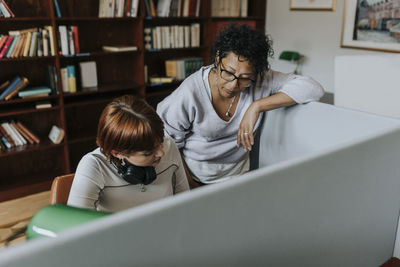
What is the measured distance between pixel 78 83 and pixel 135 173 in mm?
2304

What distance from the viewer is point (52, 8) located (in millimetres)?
2748

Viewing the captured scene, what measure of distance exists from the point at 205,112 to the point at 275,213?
856mm

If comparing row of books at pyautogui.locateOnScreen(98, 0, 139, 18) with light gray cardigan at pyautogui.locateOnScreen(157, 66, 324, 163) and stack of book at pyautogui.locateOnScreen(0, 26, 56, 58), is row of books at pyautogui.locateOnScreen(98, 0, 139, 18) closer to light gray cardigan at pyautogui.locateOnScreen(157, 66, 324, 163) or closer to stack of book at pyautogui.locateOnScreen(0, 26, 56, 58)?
stack of book at pyautogui.locateOnScreen(0, 26, 56, 58)

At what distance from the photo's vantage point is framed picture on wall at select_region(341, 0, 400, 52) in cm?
315

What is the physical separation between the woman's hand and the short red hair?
1.56ft

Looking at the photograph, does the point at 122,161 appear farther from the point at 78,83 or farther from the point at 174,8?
the point at 174,8

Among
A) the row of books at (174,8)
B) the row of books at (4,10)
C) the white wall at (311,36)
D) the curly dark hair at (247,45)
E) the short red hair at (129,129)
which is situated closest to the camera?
the short red hair at (129,129)

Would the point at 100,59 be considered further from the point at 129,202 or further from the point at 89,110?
the point at 129,202

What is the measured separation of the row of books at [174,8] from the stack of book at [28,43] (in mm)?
932

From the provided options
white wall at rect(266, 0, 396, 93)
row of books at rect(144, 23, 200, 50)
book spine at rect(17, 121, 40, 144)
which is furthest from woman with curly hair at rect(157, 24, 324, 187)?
white wall at rect(266, 0, 396, 93)

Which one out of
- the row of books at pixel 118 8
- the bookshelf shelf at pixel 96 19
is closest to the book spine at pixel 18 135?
the bookshelf shelf at pixel 96 19

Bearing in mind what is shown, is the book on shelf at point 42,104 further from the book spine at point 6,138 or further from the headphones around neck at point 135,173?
the headphones around neck at point 135,173

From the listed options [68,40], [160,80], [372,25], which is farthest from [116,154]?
[372,25]

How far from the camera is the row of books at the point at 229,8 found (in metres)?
3.72
